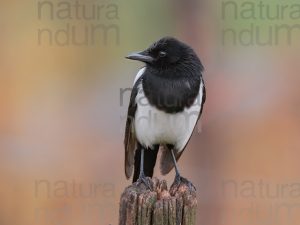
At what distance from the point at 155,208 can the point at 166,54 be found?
4.08 feet

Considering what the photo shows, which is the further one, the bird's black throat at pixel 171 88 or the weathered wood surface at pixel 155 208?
the bird's black throat at pixel 171 88

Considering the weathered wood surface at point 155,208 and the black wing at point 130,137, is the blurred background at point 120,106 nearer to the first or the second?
the black wing at point 130,137

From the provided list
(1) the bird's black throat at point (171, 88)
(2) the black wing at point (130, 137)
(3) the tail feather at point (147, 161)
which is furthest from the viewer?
(3) the tail feather at point (147, 161)

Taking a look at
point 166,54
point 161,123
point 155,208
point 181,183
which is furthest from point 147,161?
point 155,208

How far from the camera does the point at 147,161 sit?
4.40 metres

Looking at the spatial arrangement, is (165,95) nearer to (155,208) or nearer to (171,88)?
(171,88)

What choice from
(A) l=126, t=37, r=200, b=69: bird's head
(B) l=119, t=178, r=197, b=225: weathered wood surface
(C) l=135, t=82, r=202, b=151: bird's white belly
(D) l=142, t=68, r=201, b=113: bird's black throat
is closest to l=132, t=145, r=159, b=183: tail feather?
(C) l=135, t=82, r=202, b=151: bird's white belly

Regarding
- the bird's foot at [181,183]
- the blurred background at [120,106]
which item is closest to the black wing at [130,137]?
the bird's foot at [181,183]

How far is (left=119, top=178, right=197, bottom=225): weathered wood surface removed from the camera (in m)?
2.87

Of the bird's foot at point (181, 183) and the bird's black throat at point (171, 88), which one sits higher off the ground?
the bird's black throat at point (171, 88)

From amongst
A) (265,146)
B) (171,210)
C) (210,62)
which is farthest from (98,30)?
(171,210)

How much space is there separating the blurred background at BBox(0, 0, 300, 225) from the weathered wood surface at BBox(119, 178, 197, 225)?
1.86 m

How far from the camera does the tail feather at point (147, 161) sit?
4.30 m

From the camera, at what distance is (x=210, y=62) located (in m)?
5.26
